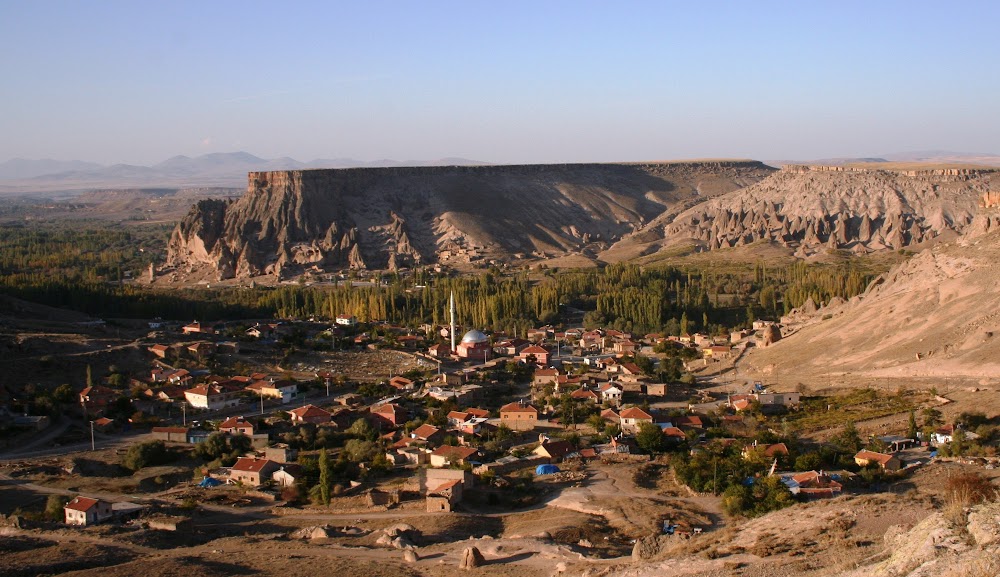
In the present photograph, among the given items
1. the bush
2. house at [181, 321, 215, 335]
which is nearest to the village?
the bush

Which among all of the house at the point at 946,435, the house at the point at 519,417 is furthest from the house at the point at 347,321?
the house at the point at 946,435

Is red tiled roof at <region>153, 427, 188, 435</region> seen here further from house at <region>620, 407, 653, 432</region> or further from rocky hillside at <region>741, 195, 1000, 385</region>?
rocky hillside at <region>741, 195, 1000, 385</region>

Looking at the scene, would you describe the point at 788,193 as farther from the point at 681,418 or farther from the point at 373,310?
the point at 681,418

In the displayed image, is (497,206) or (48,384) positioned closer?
(48,384)

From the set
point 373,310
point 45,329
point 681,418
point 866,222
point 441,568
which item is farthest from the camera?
point 866,222

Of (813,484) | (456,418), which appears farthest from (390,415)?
(813,484)


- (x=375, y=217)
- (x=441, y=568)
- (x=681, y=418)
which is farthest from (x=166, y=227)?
(x=441, y=568)
